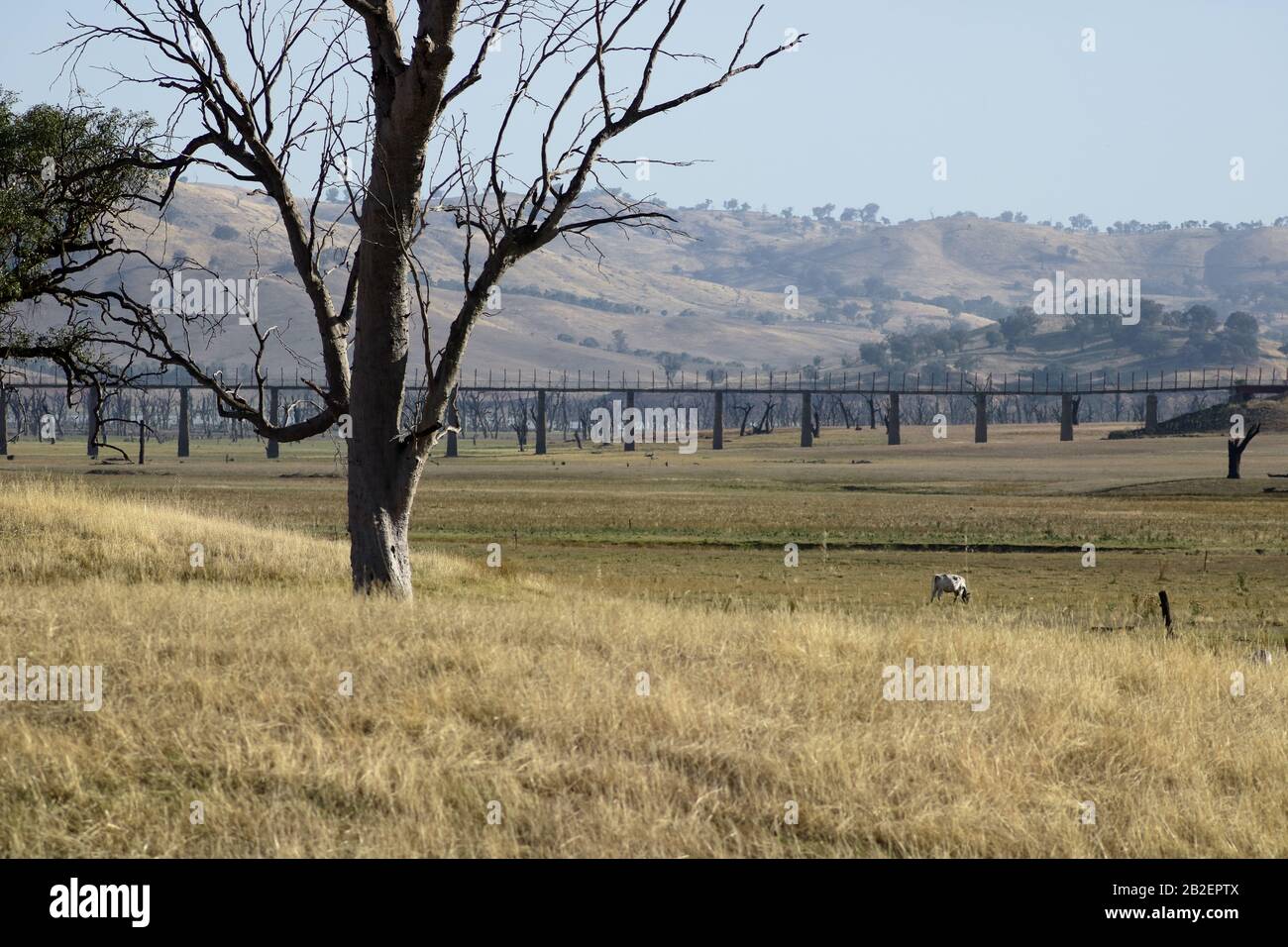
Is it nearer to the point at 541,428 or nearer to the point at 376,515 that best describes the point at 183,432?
the point at 541,428

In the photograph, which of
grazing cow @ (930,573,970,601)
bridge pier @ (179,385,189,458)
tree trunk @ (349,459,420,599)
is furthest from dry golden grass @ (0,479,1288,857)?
bridge pier @ (179,385,189,458)

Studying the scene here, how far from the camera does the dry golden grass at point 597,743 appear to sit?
757 cm

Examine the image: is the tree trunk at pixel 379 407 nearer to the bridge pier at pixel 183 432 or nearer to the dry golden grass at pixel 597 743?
the dry golden grass at pixel 597 743

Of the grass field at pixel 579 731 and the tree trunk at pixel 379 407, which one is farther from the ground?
the tree trunk at pixel 379 407

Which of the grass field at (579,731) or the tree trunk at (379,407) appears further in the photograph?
the tree trunk at (379,407)

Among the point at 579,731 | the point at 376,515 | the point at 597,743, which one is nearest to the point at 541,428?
the point at 376,515

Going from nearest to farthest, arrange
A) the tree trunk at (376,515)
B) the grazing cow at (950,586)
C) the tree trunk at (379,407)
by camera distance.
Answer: the tree trunk at (379,407) < the tree trunk at (376,515) < the grazing cow at (950,586)

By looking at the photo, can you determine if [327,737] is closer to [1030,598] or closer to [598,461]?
[1030,598]

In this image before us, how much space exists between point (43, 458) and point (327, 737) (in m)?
122

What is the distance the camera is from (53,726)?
8.86 meters

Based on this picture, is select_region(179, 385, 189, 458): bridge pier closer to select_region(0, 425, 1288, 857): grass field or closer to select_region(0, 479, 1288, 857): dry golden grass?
select_region(0, 425, 1288, 857): grass field

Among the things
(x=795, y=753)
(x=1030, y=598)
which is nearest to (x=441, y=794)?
(x=795, y=753)

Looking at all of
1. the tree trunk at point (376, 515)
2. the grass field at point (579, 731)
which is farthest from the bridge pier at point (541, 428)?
the tree trunk at point (376, 515)
